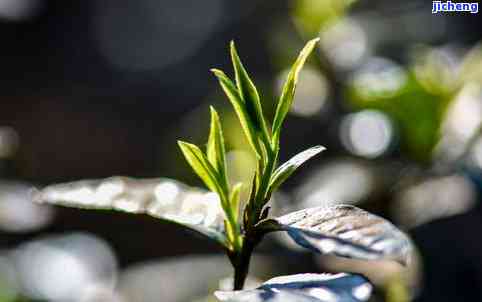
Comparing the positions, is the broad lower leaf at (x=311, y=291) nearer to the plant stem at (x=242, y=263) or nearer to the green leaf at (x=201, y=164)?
the plant stem at (x=242, y=263)

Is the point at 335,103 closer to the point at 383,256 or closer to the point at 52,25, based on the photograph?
the point at 383,256

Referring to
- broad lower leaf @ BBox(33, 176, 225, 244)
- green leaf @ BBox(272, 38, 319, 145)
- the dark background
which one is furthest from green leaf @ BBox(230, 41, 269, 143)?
the dark background

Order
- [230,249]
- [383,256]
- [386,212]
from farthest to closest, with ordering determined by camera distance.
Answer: [386,212]
[230,249]
[383,256]

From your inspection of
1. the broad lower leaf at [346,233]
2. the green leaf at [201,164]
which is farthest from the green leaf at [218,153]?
the broad lower leaf at [346,233]

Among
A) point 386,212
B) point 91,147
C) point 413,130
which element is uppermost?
point 413,130

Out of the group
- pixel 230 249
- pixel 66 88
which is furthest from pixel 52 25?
pixel 230 249

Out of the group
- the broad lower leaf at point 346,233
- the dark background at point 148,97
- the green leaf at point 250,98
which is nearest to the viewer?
the broad lower leaf at point 346,233

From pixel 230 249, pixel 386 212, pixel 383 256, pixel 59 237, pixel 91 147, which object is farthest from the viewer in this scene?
pixel 91 147
